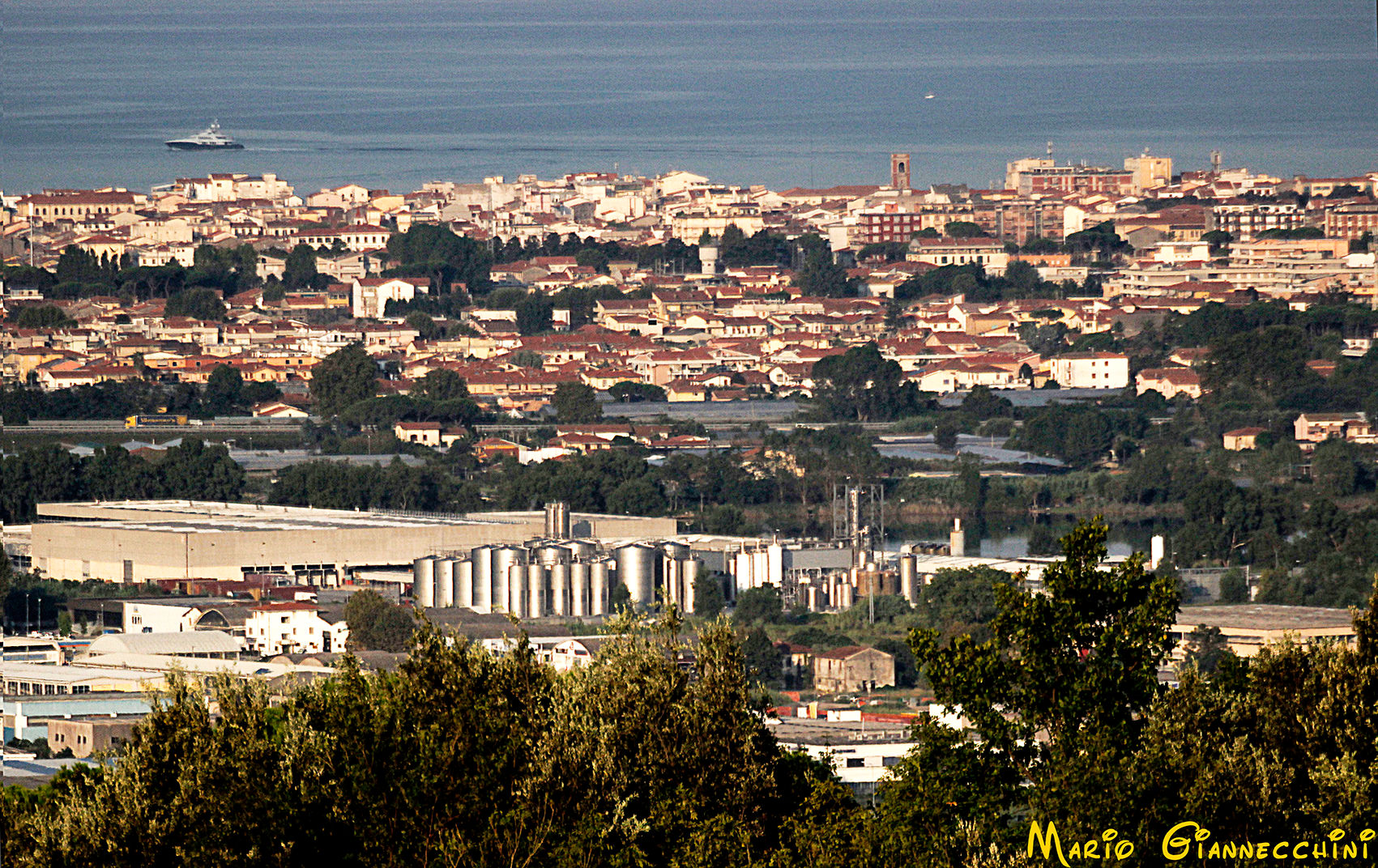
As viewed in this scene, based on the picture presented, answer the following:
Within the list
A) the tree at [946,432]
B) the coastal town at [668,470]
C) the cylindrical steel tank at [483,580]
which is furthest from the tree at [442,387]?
the cylindrical steel tank at [483,580]

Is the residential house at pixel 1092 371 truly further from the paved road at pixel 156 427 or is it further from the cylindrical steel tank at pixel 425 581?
the cylindrical steel tank at pixel 425 581

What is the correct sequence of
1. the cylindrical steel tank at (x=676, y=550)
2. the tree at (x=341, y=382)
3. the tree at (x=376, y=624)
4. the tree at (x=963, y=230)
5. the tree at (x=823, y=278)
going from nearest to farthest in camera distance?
the tree at (x=376, y=624)
the cylindrical steel tank at (x=676, y=550)
the tree at (x=341, y=382)
the tree at (x=823, y=278)
the tree at (x=963, y=230)

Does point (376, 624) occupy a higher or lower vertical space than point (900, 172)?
lower

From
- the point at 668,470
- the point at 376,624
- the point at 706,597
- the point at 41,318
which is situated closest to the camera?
the point at 376,624

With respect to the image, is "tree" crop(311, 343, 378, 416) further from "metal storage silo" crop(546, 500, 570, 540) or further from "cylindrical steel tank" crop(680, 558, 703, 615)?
"cylindrical steel tank" crop(680, 558, 703, 615)

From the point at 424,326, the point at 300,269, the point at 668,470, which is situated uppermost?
the point at 300,269

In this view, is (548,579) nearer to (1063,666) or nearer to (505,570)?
(505,570)

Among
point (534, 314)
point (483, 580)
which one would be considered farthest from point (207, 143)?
point (483, 580)

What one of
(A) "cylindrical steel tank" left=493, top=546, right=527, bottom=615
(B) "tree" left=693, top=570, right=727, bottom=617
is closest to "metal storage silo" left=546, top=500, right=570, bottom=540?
(A) "cylindrical steel tank" left=493, top=546, right=527, bottom=615
